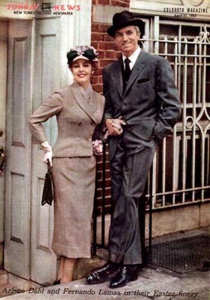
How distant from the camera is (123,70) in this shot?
474 centimetres

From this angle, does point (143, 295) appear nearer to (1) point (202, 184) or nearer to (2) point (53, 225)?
(2) point (53, 225)

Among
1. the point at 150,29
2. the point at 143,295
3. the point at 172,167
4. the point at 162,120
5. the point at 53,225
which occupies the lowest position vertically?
the point at 143,295

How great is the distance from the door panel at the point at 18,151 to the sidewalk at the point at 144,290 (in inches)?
32.1

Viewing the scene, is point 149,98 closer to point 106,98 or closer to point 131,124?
point 131,124

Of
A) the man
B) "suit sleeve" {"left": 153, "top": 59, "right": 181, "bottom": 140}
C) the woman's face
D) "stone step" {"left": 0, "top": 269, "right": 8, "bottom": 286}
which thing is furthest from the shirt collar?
"stone step" {"left": 0, "top": 269, "right": 8, "bottom": 286}

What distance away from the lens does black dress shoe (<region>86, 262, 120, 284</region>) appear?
472 centimetres

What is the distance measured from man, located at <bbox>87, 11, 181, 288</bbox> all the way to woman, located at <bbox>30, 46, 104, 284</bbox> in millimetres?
163

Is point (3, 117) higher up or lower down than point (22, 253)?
higher up

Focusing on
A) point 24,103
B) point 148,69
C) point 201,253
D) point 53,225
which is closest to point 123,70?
point 148,69

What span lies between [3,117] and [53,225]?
94cm

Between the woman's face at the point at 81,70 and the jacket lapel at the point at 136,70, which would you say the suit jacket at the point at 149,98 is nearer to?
the jacket lapel at the point at 136,70

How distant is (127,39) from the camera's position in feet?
15.2

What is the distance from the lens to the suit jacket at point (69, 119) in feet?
15.4

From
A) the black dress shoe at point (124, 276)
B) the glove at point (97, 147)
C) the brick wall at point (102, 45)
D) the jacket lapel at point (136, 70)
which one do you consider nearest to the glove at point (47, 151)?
the glove at point (97, 147)
